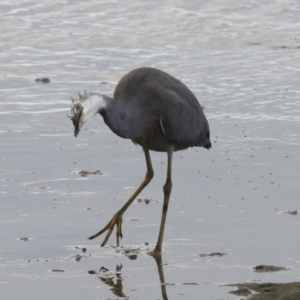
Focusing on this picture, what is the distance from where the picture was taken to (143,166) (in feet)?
27.7

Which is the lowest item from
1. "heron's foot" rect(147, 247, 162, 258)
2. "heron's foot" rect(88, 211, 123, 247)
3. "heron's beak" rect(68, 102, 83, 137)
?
"heron's foot" rect(147, 247, 162, 258)

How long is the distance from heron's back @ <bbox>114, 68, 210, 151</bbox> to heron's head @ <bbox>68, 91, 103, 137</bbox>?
35.9 inches

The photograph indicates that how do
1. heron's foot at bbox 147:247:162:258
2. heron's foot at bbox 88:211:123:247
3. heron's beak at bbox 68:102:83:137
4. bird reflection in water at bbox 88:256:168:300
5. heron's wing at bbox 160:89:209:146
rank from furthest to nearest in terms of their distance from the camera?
heron's wing at bbox 160:89:209:146, heron's foot at bbox 88:211:123:247, heron's foot at bbox 147:247:162:258, bird reflection in water at bbox 88:256:168:300, heron's beak at bbox 68:102:83:137

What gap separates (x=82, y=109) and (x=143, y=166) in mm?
3003

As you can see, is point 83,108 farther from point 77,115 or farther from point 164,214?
point 164,214

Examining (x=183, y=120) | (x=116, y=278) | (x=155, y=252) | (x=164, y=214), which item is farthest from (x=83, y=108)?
(x=183, y=120)

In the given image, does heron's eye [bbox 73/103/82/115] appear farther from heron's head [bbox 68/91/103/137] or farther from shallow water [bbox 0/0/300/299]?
shallow water [bbox 0/0/300/299]

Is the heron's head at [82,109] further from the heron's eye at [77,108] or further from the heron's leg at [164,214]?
the heron's leg at [164,214]

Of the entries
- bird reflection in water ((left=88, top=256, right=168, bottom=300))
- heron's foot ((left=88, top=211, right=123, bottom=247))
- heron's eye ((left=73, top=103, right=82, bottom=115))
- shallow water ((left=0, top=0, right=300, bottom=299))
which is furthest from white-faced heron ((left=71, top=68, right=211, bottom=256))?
heron's eye ((left=73, top=103, right=82, bottom=115))

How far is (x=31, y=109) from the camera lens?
A: 401 inches

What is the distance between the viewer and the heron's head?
5.45 meters

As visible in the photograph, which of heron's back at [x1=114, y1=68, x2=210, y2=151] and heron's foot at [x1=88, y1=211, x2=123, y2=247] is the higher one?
heron's back at [x1=114, y1=68, x2=210, y2=151]

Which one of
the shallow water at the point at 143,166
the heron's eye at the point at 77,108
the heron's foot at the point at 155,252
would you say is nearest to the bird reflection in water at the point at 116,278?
the shallow water at the point at 143,166

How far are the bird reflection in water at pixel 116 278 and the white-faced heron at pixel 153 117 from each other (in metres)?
0.37
